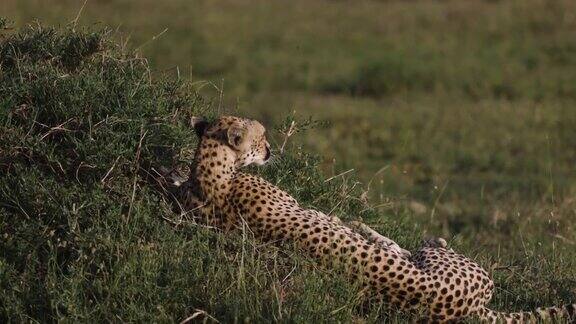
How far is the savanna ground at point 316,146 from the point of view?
544 cm

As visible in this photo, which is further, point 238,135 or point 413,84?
point 413,84

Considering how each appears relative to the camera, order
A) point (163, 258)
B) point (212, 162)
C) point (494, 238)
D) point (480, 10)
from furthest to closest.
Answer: point (480, 10)
point (494, 238)
point (212, 162)
point (163, 258)

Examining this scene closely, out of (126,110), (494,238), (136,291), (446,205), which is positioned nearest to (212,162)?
(126,110)

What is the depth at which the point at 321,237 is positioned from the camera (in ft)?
18.6

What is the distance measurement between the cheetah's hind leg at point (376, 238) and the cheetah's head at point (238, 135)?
71 centimetres

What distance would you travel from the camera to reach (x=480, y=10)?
62.8 ft

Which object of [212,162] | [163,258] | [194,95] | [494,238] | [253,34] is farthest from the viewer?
[253,34]

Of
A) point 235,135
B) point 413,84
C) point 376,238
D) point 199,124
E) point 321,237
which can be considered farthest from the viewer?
point 413,84

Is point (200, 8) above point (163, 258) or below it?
below

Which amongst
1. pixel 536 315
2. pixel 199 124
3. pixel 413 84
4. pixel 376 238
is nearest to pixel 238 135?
pixel 199 124

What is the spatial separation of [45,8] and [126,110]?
12341 mm

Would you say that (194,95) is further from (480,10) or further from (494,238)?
(480,10)

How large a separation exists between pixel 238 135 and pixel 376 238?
39.1 inches

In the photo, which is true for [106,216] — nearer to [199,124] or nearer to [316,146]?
[199,124]
